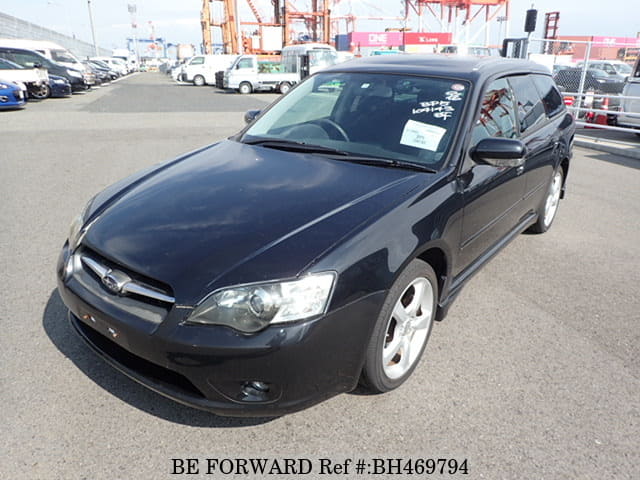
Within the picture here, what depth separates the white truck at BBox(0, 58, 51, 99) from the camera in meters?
17.0

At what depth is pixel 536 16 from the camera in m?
12.3

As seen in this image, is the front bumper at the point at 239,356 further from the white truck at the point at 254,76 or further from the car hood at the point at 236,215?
the white truck at the point at 254,76

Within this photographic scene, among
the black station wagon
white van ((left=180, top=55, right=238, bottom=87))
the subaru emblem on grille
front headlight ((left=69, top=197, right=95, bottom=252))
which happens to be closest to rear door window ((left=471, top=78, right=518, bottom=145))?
the black station wagon

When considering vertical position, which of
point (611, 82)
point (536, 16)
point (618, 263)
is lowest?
point (618, 263)

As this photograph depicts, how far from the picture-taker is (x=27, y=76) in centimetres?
1742

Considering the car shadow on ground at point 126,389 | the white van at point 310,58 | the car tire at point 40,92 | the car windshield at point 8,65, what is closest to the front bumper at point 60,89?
the car tire at point 40,92

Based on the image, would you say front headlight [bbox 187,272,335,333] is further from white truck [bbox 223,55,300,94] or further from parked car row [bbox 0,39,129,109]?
white truck [bbox 223,55,300,94]

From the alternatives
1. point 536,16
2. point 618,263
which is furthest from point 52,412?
point 536,16

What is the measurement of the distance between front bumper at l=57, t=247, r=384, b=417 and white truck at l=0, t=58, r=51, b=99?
18.3 metres

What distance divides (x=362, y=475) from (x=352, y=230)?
1.07 meters

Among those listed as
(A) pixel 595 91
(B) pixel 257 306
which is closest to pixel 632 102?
(A) pixel 595 91

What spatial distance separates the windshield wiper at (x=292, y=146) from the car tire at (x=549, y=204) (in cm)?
251

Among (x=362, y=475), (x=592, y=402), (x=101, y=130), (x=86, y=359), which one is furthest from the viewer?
(x=101, y=130)

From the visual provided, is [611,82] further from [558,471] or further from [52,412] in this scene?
[52,412]
